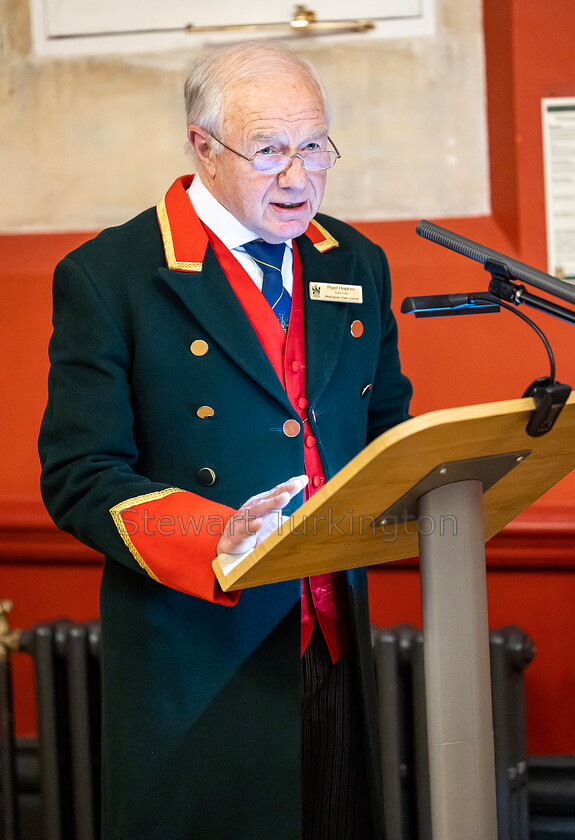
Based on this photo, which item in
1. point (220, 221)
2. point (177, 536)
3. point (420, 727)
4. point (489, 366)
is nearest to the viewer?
point (177, 536)

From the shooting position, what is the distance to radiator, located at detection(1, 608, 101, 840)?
2234 millimetres

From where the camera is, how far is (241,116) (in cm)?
144

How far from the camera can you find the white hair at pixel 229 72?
57.0 inches

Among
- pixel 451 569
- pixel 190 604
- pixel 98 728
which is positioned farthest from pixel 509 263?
pixel 98 728

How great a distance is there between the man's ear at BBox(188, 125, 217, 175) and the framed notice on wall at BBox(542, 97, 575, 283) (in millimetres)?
1059

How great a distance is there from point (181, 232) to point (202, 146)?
0.14 meters

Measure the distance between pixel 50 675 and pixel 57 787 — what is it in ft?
0.84

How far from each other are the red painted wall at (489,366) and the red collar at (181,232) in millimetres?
902

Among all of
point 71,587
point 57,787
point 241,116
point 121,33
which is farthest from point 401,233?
point 57,787

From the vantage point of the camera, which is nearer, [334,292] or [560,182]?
[334,292]

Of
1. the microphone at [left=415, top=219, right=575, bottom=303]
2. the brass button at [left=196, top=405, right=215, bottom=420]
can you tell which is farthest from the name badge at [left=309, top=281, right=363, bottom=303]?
the microphone at [left=415, top=219, right=575, bottom=303]

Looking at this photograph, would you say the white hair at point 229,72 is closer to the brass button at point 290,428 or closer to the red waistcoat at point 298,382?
the red waistcoat at point 298,382

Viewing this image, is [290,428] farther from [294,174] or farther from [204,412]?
[294,174]

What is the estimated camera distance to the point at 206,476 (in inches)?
55.9
